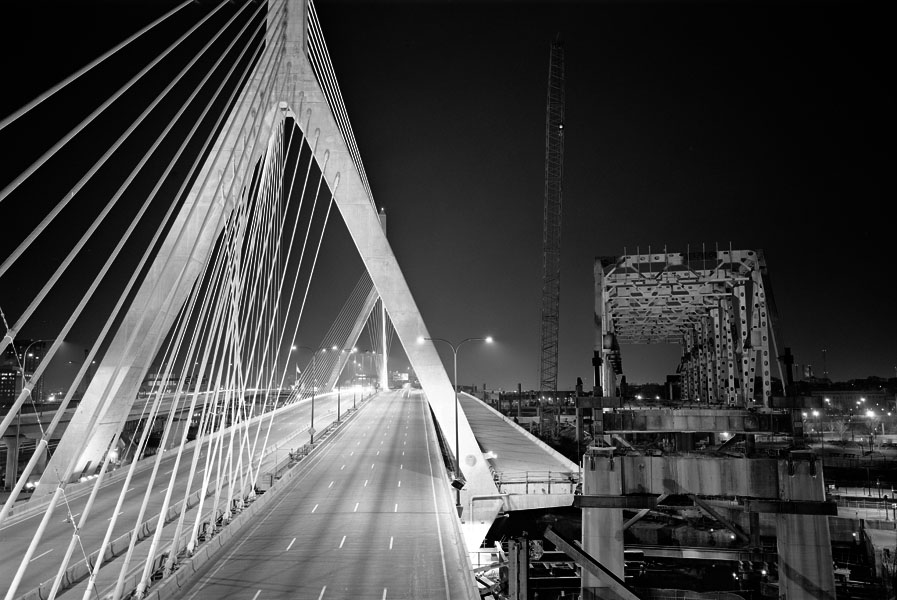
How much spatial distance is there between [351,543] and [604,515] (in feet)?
29.5

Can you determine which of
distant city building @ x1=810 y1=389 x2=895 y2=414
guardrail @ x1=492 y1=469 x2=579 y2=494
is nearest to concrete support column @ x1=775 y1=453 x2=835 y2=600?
guardrail @ x1=492 y1=469 x2=579 y2=494

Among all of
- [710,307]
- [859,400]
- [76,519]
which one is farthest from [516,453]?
[859,400]

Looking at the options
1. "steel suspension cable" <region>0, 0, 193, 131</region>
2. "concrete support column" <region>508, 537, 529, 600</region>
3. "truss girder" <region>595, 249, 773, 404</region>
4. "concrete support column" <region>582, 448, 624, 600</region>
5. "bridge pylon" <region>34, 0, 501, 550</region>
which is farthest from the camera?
"truss girder" <region>595, 249, 773, 404</region>

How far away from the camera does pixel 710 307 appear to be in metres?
50.6

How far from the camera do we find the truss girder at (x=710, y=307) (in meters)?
34.5

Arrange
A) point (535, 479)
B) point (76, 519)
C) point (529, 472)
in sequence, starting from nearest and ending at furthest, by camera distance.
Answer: point (76, 519)
point (535, 479)
point (529, 472)

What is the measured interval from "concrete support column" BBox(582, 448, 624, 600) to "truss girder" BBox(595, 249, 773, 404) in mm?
13358

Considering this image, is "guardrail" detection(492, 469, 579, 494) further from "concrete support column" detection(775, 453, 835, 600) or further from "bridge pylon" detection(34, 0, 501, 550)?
"concrete support column" detection(775, 453, 835, 600)

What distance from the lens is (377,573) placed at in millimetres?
19188

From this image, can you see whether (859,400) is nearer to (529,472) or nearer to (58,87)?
(529,472)

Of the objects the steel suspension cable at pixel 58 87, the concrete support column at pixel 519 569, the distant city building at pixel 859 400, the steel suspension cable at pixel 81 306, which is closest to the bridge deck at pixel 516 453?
the concrete support column at pixel 519 569

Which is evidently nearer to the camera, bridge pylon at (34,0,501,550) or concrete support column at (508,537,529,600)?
concrete support column at (508,537,529,600)

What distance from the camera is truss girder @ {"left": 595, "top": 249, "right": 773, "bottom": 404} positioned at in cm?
3447

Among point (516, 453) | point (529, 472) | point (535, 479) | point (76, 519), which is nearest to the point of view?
point (76, 519)
